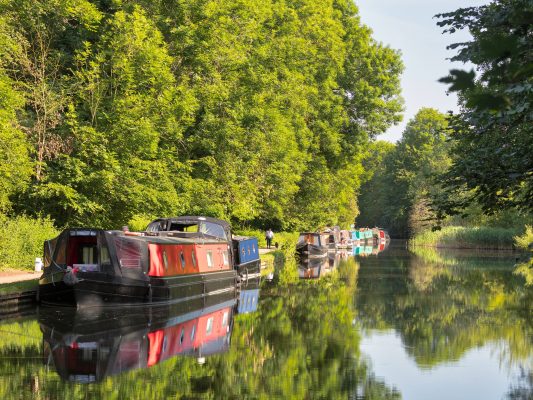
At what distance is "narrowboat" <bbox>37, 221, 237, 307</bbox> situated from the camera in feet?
63.5

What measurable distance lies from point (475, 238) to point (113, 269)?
2055 inches

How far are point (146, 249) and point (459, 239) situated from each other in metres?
53.3

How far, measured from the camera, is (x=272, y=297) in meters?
25.0

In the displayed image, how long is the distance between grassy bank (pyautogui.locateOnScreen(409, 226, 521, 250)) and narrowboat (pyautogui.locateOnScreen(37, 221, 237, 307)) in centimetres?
4398

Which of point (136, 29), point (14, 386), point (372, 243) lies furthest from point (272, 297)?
point (372, 243)

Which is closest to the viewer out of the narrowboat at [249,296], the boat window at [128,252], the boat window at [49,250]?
the boat window at [128,252]

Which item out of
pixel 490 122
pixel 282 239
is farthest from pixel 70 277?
pixel 282 239

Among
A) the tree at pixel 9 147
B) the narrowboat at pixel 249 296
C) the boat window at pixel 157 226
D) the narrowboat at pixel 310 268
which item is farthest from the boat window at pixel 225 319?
the narrowboat at pixel 310 268

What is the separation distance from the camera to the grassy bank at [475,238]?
208ft

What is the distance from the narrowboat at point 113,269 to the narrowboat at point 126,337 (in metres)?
0.38

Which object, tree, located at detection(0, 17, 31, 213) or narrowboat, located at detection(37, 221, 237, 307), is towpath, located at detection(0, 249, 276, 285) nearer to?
narrowboat, located at detection(37, 221, 237, 307)

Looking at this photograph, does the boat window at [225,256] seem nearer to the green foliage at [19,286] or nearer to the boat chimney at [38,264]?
the boat chimney at [38,264]

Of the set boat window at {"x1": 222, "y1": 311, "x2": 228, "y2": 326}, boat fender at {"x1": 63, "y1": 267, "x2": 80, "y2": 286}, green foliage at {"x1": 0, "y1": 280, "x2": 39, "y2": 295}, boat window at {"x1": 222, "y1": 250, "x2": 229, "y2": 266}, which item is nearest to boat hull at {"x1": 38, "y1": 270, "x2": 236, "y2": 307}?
boat fender at {"x1": 63, "y1": 267, "x2": 80, "y2": 286}

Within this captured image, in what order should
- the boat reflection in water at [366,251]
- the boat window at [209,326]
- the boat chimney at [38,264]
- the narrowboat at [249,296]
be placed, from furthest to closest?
the boat reflection in water at [366,251] → the boat chimney at [38,264] → the narrowboat at [249,296] → the boat window at [209,326]
